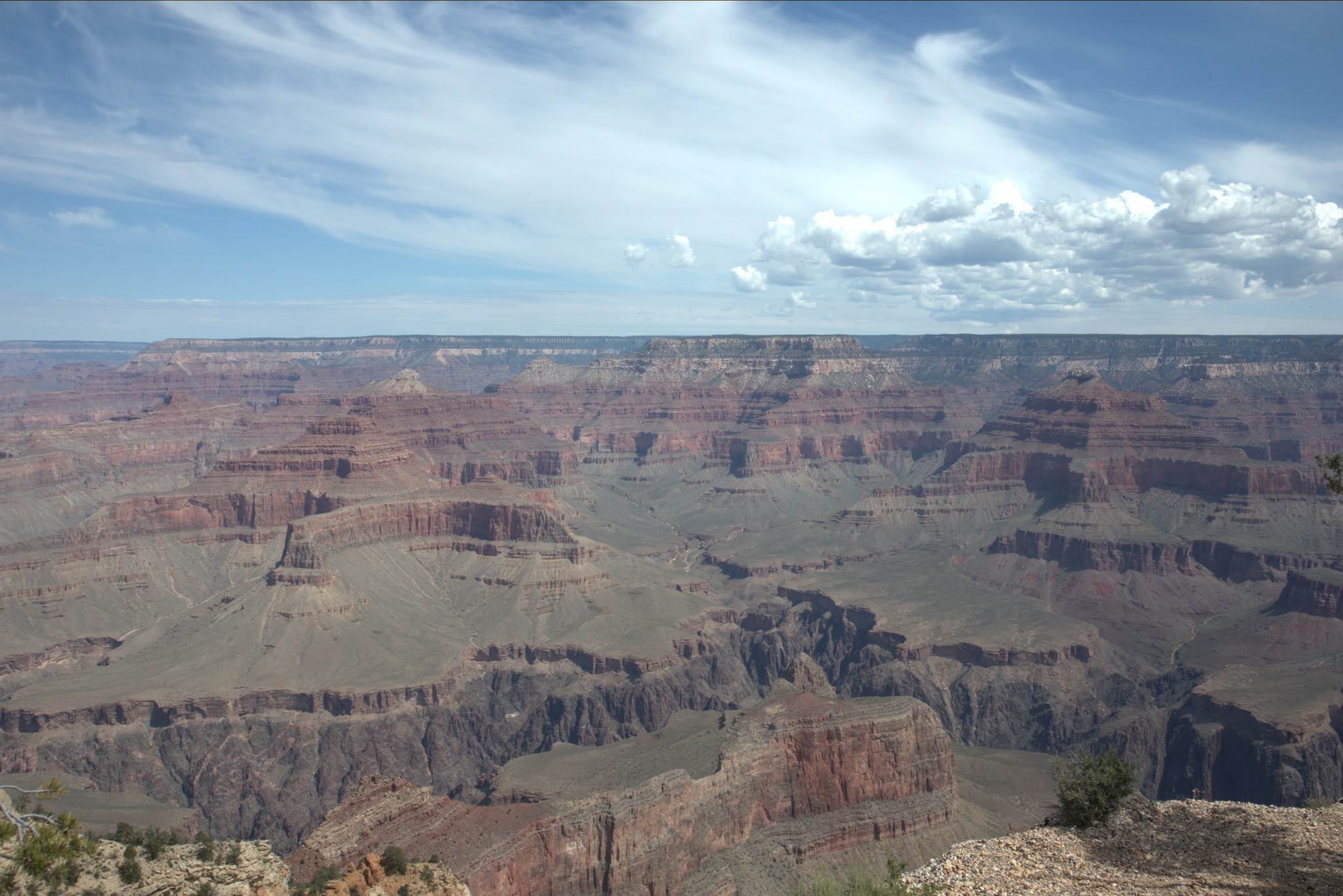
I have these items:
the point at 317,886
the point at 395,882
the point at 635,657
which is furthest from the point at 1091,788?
the point at 635,657

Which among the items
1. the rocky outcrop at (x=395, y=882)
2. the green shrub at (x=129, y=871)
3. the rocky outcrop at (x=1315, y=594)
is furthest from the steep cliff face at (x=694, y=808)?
the rocky outcrop at (x=1315, y=594)

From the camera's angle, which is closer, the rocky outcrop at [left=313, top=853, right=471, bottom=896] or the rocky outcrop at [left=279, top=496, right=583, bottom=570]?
the rocky outcrop at [left=313, top=853, right=471, bottom=896]

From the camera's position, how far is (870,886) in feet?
147

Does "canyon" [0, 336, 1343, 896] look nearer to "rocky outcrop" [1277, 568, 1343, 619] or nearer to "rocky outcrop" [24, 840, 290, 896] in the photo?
"rocky outcrop" [1277, 568, 1343, 619]

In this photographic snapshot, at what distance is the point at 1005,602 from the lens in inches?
5502

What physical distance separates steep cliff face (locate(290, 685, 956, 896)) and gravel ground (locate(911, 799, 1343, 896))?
2739 cm

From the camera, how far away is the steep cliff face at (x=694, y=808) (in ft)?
173

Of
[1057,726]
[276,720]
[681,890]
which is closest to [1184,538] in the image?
[1057,726]

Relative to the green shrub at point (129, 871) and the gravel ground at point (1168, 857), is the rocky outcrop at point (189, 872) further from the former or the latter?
the gravel ground at point (1168, 857)

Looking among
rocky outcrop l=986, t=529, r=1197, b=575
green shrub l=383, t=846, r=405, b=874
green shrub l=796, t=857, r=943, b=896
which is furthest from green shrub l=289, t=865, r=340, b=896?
rocky outcrop l=986, t=529, r=1197, b=575

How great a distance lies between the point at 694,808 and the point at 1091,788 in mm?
25318

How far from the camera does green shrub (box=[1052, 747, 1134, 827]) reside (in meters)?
43.2

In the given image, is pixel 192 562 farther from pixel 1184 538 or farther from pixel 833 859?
pixel 1184 538

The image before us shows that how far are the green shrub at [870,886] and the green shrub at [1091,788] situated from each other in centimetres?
850
